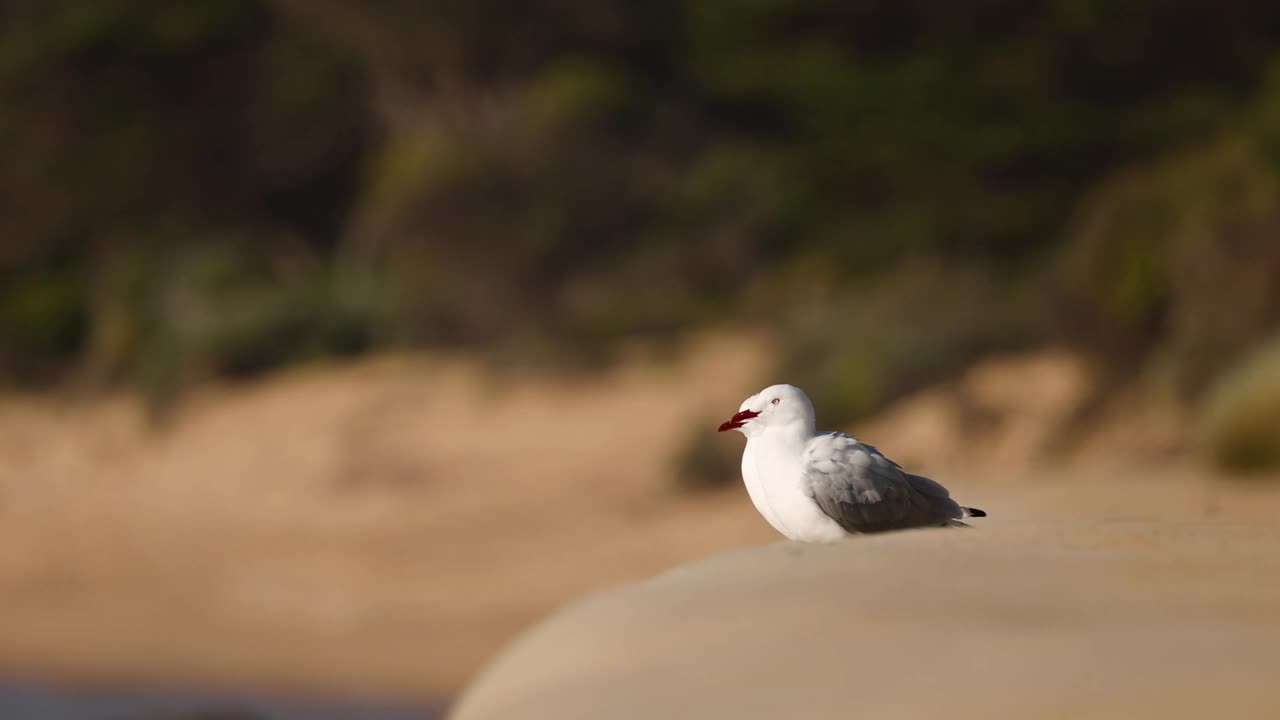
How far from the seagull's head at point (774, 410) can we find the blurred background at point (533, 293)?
3.73m

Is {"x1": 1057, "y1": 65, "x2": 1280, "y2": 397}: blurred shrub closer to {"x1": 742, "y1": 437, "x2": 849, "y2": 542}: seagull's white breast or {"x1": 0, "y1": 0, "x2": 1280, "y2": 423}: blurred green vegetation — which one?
{"x1": 0, "y1": 0, "x2": 1280, "y2": 423}: blurred green vegetation

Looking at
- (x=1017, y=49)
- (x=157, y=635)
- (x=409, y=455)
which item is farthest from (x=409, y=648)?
(x=1017, y=49)

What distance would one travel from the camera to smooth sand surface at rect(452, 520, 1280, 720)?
3543mm

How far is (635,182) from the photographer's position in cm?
2250

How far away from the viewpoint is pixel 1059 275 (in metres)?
16.4

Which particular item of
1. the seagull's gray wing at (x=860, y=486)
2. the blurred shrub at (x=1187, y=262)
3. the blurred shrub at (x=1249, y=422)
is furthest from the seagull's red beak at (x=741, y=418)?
the blurred shrub at (x=1187, y=262)

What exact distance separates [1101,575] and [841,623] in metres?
0.79

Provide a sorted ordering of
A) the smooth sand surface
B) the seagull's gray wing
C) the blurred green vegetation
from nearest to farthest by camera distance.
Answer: the smooth sand surface, the seagull's gray wing, the blurred green vegetation

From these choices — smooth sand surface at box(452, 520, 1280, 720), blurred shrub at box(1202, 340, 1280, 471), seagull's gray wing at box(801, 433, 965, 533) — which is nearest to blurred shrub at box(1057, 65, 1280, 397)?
blurred shrub at box(1202, 340, 1280, 471)

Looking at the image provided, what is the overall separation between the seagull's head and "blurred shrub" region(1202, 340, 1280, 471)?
7386 mm

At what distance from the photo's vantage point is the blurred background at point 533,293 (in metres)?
14.8

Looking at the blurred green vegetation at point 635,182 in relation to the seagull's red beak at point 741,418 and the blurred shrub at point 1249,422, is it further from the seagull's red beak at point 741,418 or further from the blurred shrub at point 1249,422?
the seagull's red beak at point 741,418

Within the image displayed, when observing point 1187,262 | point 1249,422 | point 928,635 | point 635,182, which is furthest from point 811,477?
point 635,182

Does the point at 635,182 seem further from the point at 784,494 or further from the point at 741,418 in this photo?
the point at 784,494
